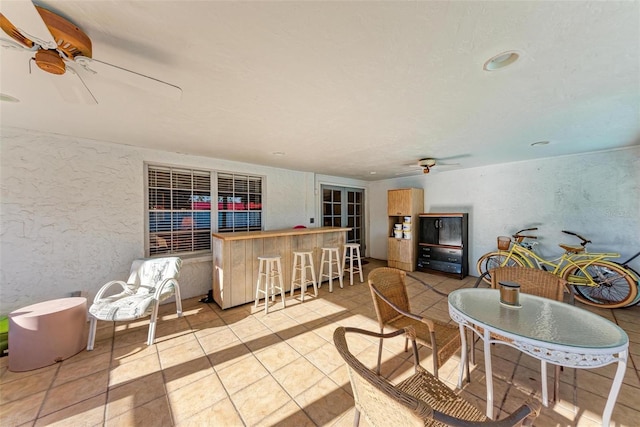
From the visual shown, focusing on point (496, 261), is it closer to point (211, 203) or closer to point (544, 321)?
point (544, 321)

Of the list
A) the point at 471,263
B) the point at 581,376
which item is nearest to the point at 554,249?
the point at 471,263

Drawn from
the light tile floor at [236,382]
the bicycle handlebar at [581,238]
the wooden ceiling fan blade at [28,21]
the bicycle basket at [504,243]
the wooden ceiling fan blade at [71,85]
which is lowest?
the light tile floor at [236,382]

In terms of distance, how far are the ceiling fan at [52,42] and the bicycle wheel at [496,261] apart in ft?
17.6

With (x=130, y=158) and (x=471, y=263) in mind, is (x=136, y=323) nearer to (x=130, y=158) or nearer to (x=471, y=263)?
(x=130, y=158)

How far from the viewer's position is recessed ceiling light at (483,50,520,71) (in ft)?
4.40

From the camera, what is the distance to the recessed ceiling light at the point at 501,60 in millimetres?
1341

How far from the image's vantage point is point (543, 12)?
1044 millimetres

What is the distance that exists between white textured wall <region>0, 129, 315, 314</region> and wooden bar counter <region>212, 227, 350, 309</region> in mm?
1211

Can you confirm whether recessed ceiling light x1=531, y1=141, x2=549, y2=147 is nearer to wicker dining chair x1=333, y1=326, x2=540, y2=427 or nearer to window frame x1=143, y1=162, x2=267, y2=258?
wicker dining chair x1=333, y1=326, x2=540, y2=427

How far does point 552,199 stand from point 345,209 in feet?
13.6

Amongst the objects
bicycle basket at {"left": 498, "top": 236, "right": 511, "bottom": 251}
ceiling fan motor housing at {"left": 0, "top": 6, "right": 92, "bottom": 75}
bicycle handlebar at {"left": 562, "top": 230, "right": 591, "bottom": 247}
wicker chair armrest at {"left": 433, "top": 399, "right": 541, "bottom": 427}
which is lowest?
wicker chair armrest at {"left": 433, "top": 399, "right": 541, "bottom": 427}

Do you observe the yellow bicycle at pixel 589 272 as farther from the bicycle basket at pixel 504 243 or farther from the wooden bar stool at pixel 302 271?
the wooden bar stool at pixel 302 271

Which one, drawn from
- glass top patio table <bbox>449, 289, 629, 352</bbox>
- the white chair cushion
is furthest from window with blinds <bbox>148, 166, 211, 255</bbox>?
glass top patio table <bbox>449, 289, 629, 352</bbox>

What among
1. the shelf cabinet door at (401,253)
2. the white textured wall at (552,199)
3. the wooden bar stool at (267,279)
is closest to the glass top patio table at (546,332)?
the wooden bar stool at (267,279)
